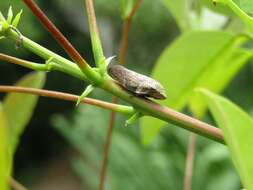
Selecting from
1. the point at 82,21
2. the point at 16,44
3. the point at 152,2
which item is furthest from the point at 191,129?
the point at 82,21

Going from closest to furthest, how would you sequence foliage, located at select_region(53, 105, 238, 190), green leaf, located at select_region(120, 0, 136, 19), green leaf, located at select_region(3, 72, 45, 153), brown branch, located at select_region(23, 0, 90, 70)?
1. brown branch, located at select_region(23, 0, 90, 70)
2. green leaf, located at select_region(120, 0, 136, 19)
3. green leaf, located at select_region(3, 72, 45, 153)
4. foliage, located at select_region(53, 105, 238, 190)

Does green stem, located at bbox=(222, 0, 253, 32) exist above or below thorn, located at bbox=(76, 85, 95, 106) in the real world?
above

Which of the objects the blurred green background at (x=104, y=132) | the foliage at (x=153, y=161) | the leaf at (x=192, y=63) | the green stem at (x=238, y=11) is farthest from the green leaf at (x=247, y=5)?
the foliage at (x=153, y=161)

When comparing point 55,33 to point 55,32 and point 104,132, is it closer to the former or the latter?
point 55,32

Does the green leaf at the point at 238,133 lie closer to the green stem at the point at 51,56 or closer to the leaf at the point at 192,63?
the green stem at the point at 51,56

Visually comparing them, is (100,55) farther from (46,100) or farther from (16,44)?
(46,100)

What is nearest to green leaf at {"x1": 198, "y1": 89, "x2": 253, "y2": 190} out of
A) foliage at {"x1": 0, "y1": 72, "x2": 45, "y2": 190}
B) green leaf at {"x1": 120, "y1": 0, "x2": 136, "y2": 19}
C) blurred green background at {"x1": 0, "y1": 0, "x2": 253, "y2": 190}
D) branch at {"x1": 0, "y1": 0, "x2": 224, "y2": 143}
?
branch at {"x1": 0, "y1": 0, "x2": 224, "y2": 143}

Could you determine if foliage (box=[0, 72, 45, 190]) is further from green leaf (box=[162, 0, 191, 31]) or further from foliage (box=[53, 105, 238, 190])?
foliage (box=[53, 105, 238, 190])
